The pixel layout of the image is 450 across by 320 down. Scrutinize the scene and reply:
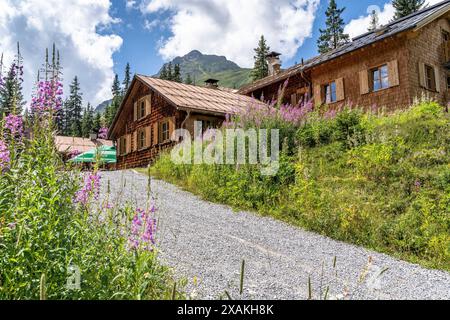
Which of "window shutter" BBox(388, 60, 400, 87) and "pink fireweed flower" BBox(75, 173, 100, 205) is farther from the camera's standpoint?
"window shutter" BBox(388, 60, 400, 87)

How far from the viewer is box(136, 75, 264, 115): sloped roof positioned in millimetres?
17309

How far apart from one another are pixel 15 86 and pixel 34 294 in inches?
83.4

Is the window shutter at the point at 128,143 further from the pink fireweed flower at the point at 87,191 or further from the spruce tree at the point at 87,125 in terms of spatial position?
the spruce tree at the point at 87,125

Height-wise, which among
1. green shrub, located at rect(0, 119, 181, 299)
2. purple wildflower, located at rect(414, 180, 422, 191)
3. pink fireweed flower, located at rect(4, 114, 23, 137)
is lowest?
green shrub, located at rect(0, 119, 181, 299)

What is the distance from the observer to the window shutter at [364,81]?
1667 cm

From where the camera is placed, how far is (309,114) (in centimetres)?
1184

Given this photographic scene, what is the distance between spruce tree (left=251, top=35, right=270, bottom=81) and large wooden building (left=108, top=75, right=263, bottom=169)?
25.2 metres

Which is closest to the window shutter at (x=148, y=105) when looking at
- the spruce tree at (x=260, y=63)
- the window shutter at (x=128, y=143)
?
the window shutter at (x=128, y=143)

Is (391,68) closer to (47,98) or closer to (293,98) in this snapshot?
(293,98)

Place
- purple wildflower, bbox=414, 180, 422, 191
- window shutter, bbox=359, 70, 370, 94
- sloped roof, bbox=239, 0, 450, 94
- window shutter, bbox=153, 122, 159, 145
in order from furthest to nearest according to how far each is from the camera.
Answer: window shutter, bbox=153, 122, 159, 145 < window shutter, bbox=359, 70, 370, 94 < sloped roof, bbox=239, 0, 450, 94 < purple wildflower, bbox=414, 180, 422, 191

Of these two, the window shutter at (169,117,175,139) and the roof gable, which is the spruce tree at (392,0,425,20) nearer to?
the roof gable

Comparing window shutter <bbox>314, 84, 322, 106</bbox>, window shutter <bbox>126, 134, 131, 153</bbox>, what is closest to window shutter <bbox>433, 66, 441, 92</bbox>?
window shutter <bbox>314, 84, 322, 106</bbox>

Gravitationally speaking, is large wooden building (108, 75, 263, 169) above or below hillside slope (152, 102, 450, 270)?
above
